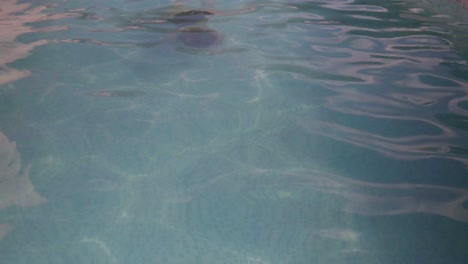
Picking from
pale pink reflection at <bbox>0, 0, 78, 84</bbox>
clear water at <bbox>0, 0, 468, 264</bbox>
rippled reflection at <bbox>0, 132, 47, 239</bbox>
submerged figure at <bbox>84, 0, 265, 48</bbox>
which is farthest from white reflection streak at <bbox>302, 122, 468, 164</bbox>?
pale pink reflection at <bbox>0, 0, 78, 84</bbox>

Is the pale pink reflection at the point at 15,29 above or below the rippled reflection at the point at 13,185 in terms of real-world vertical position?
above

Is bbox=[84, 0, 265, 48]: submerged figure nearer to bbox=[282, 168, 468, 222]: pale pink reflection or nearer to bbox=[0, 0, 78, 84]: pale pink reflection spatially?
bbox=[0, 0, 78, 84]: pale pink reflection

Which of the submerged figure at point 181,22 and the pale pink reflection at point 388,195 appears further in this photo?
the submerged figure at point 181,22

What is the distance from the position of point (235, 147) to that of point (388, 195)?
1312mm

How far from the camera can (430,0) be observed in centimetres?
735

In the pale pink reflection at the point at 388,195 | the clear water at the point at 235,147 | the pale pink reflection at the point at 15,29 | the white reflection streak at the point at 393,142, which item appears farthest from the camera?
the pale pink reflection at the point at 15,29

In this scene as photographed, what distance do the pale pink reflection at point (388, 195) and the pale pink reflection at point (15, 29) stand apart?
12.1 ft

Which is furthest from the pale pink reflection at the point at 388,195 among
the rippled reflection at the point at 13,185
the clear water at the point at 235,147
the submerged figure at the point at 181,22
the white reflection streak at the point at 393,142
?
the submerged figure at the point at 181,22

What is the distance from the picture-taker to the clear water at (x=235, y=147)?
220 centimetres

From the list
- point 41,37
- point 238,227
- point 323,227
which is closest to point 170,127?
point 238,227

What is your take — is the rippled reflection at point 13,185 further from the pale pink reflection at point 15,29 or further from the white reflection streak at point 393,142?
the white reflection streak at point 393,142

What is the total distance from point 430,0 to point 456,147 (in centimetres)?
586

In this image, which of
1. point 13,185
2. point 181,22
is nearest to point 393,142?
point 13,185

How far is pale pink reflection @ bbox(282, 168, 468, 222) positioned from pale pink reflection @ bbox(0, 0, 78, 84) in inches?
145
